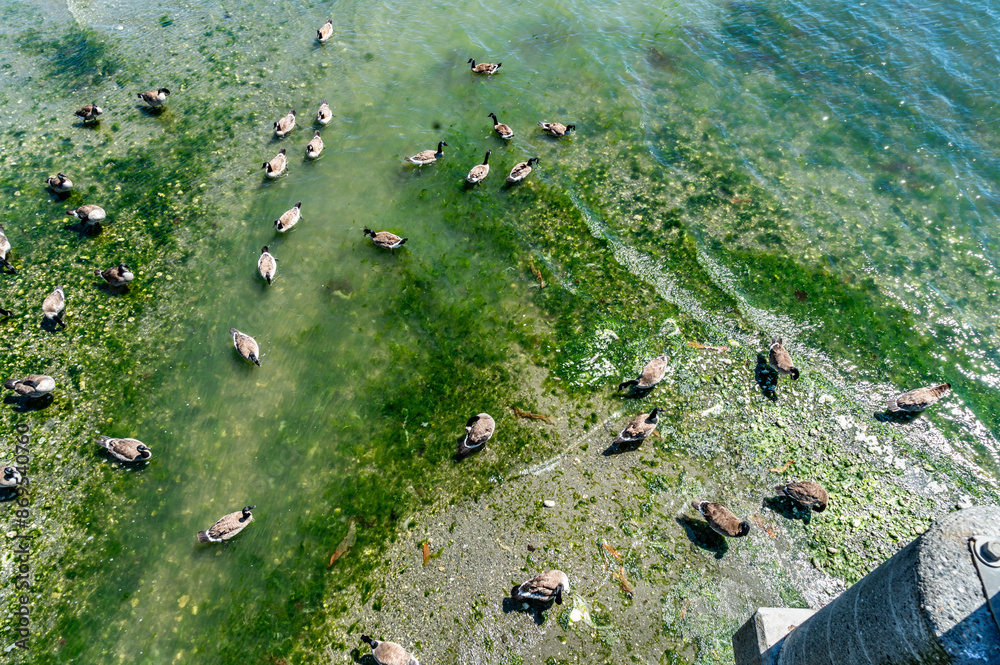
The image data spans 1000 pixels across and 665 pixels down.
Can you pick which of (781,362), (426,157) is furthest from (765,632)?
(426,157)

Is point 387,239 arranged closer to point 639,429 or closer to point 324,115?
point 324,115

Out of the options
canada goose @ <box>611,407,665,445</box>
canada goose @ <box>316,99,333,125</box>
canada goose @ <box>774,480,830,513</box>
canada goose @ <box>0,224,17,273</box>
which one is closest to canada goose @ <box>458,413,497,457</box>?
canada goose @ <box>611,407,665,445</box>

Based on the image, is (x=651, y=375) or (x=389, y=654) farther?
(x=651, y=375)

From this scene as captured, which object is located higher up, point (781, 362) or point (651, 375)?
point (781, 362)

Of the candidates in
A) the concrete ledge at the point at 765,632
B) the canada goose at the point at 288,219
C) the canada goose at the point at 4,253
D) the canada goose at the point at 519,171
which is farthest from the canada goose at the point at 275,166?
the concrete ledge at the point at 765,632

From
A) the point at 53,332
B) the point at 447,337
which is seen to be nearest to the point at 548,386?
the point at 447,337

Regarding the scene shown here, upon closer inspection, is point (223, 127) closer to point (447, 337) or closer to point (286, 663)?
point (447, 337)
